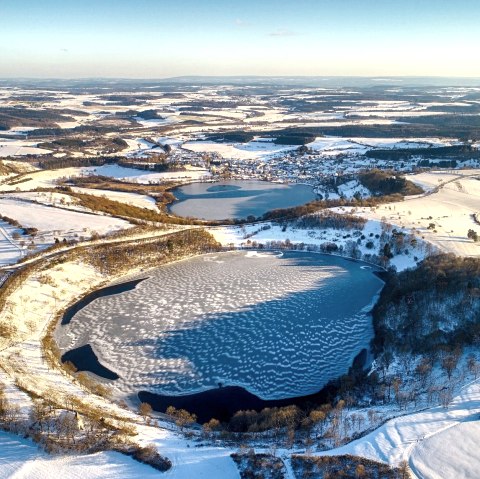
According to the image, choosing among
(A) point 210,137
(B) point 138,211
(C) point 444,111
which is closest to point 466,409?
(B) point 138,211

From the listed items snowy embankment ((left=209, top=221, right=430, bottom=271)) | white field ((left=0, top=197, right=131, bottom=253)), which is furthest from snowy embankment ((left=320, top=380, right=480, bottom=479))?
white field ((left=0, top=197, right=131, bottom=253))

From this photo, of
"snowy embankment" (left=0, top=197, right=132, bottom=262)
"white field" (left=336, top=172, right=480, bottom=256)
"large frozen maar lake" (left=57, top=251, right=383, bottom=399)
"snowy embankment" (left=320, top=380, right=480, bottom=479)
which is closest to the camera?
"snowy embankment" (left=320, top=380, right=480, bottom=479)

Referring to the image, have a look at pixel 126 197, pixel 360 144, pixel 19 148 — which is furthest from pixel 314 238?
pixel 19 148

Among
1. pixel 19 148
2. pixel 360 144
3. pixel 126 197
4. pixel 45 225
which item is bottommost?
pixel 126 197

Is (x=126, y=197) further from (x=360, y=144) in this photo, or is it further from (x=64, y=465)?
(x=360, y=144)

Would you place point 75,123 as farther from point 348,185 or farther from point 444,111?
point 444,111

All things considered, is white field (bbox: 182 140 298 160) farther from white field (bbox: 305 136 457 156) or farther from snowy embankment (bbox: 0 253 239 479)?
snowy embankment (bbox: 0 253 239 479)
